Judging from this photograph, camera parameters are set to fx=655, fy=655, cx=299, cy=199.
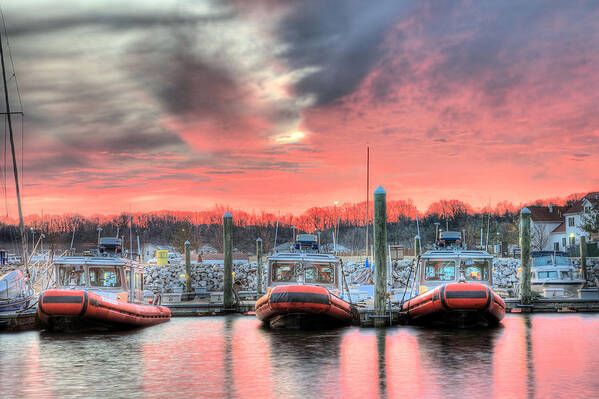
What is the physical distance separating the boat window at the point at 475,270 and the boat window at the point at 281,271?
5.73m

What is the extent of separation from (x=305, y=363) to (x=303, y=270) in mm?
5475

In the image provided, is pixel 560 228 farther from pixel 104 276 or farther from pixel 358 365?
pixel 358 365

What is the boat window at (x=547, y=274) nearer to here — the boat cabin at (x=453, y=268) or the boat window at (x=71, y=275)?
the boat cabin at (x=453, y=268)

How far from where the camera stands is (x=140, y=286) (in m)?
23.0

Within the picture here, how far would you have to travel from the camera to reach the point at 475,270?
843 inches

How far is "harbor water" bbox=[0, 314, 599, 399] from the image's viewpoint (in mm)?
13125

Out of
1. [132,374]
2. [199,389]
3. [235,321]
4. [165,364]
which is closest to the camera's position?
[199,389]

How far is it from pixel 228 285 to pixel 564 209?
6983 cm

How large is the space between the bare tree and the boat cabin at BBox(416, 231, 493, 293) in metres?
61.6

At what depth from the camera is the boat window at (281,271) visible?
70.2 feet

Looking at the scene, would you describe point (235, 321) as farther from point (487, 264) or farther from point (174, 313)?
point (487, 264)

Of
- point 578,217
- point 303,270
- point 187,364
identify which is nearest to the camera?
point 187,364

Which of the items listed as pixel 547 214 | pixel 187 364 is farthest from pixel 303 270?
pixel 547 214

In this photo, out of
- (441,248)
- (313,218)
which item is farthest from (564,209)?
(441,248)
